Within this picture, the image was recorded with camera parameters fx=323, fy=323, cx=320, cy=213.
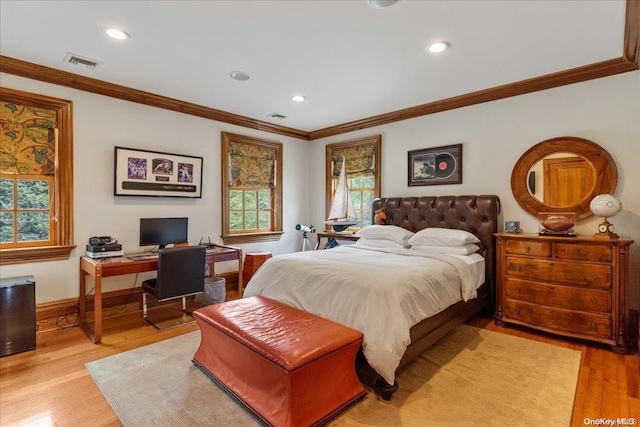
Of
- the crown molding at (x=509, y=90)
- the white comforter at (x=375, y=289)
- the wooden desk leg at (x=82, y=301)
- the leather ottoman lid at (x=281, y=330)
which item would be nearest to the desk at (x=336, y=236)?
the white comforter at (x=375, y=289)

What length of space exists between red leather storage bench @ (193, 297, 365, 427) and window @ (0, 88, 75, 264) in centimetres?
211

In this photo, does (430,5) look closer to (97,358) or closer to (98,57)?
(98,57)

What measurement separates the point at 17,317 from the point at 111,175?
1595 mm

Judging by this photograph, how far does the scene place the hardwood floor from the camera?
1885 millimetres

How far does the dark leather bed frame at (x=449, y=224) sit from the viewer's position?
2.42 m

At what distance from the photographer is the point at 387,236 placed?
384cm

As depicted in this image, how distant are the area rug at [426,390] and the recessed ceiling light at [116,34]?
8.30 ft

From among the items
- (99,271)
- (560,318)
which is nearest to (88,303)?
(99,271)

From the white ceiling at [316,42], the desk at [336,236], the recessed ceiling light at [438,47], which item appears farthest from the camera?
the desk at [336,236]

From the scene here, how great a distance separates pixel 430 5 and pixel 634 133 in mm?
2329

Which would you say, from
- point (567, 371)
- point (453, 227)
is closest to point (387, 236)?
point (453, 227)

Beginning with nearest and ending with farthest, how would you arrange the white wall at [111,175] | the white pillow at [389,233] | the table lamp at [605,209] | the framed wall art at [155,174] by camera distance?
the table lamp at [605,209]
the white wall at [111,175]
the framed wall art at [155,174]
the white pillow at [389,233]

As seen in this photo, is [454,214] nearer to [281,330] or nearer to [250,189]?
[281,330]

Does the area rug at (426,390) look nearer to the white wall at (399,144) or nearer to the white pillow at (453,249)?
the white pillow at (453,249)
